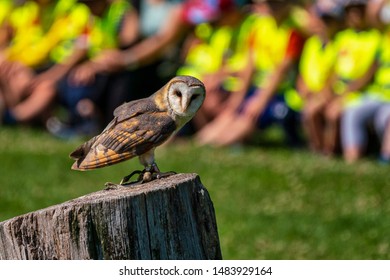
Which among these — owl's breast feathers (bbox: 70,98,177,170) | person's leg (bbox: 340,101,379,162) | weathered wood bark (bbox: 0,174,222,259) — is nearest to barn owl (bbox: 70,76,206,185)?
owl's breast feathers (bbox: 70,98,177,170)

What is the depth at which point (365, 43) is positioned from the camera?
30.7ft

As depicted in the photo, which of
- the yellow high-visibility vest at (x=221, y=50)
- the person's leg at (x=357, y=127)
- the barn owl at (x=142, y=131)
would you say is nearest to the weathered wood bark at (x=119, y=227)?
the barn owl at (x=142, y=131)

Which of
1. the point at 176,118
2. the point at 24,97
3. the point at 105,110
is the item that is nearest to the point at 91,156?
the point at 176,118

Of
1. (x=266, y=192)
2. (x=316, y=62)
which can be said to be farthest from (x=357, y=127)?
(x=266, y=192)

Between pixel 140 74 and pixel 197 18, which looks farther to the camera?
pixel 140 74

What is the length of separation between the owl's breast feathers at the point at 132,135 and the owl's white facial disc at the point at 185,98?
→ 55mm

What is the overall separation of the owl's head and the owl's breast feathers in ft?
0.20

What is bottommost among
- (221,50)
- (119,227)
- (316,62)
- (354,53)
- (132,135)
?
(119,227)

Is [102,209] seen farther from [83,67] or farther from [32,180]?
[83,67]

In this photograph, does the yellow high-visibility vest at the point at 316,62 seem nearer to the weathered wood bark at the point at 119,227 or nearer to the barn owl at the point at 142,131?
the barn owl at the point at 142,131

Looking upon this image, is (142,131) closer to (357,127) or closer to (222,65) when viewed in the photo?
(357,127)

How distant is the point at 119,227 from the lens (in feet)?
11.6

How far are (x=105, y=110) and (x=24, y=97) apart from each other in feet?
3.59

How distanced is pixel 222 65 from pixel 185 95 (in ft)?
22.4
